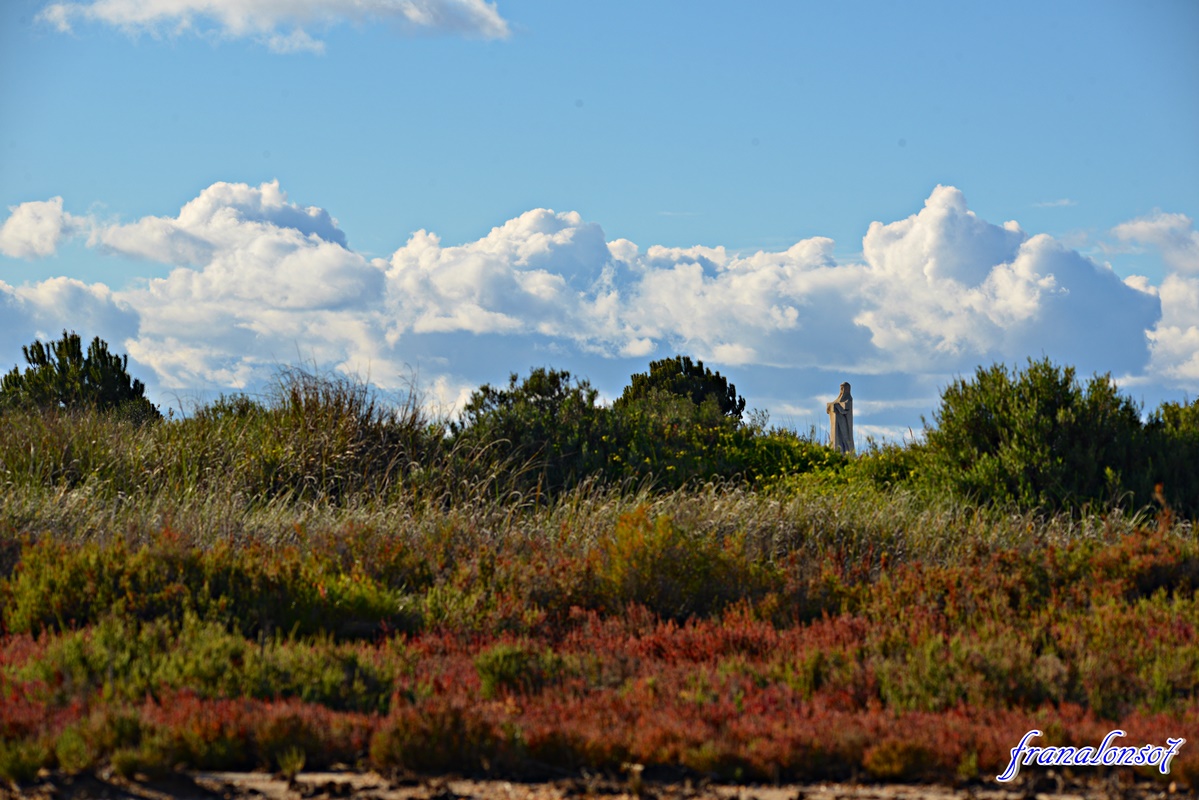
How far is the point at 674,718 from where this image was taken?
4867 mm

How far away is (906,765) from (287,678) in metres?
3.16

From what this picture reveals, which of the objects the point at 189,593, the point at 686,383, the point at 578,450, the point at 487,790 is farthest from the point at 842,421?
the point at 487,790

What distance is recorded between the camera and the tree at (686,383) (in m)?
23.3

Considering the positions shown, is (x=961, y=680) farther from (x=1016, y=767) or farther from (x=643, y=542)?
(x=643, y=542)

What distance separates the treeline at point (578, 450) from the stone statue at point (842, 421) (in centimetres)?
553

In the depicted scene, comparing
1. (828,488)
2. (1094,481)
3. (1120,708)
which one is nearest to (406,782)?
(1120,708)

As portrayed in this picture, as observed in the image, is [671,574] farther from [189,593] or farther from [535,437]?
[535,437]

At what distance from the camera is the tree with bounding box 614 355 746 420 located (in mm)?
23297

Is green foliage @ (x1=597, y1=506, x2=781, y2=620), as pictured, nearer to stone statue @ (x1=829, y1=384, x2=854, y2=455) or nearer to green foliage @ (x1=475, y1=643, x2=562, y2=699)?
green foliage @ (x1=475, y1=643, x2=562, y2=699)

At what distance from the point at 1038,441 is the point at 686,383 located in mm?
12382

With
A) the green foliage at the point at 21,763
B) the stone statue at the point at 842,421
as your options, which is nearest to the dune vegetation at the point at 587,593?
the green foliage at the point at 21,763

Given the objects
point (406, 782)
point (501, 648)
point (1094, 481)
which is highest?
point (1094, 481)

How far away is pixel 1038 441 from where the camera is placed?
37.9 feet

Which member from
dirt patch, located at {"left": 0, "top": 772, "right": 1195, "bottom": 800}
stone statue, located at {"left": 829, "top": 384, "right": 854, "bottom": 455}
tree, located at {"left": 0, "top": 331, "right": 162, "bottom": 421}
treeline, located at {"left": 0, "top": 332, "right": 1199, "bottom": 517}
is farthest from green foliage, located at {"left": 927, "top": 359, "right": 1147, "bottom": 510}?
tree, located at {"left": 0, "top": 331, "right": 162, "bottom": 421}
